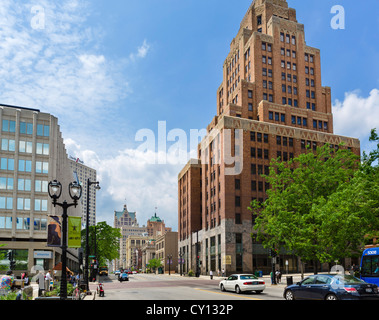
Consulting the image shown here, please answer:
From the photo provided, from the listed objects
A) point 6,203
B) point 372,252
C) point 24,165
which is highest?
point 24,165

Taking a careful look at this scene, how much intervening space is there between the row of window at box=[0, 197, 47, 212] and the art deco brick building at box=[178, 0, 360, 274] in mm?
33535

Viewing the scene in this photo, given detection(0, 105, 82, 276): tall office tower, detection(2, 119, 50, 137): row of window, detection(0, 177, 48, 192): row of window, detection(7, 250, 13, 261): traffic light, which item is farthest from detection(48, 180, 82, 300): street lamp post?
detection(2, 119, 50, 137): row of window

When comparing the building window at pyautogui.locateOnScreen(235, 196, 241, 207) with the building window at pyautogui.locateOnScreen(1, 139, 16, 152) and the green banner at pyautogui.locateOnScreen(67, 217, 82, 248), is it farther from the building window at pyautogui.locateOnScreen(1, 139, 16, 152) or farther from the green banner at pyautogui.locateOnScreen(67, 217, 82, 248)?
the green banner at pyautogui.locateOnScreen(67, 217, 82, 248)

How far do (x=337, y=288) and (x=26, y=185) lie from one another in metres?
63.0

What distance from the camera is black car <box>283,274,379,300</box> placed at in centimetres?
1773

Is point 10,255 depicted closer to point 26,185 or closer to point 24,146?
point 26,185

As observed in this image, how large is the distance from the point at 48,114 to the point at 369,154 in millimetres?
58738

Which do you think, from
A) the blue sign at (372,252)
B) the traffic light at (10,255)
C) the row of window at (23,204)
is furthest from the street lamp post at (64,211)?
the row of window at (23,204)

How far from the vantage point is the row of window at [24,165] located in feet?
229

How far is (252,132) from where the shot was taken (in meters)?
81.9

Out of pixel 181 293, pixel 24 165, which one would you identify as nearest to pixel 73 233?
pixel 181 293
